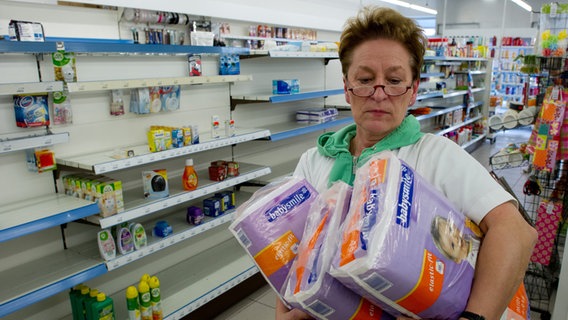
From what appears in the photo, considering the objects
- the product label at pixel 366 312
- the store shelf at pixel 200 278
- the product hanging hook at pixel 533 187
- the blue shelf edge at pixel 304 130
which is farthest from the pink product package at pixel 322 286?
the product hanging hook at pixel 533 187

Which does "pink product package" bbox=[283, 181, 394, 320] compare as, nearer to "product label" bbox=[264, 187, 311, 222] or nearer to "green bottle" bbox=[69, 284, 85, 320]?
"product label" bbox=[264, 187, 311, 222]

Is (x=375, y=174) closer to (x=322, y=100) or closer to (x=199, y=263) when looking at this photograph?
(x=199, y=263)

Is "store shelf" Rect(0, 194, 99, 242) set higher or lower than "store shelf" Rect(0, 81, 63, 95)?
lower

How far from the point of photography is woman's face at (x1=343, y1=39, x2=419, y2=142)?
1247 mm

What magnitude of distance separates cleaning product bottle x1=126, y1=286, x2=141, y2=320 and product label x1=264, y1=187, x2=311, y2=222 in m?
1.89

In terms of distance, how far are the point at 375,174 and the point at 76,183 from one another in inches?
83.8

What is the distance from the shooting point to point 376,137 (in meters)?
1.36

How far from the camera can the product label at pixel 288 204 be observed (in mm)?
1052

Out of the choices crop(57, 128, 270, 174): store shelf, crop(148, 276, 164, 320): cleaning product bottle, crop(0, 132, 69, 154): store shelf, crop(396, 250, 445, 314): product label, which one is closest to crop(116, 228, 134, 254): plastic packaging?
crop(148, 276, 164, 320): cleaning product bottle

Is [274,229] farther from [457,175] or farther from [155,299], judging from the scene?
[155,299]

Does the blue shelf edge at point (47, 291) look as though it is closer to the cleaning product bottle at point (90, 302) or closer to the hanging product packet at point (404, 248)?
the cleaning product bottle at point (90, 302)

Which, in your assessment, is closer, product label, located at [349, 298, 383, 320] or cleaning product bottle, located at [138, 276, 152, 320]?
product label, located at [349, 298, 383, 320]

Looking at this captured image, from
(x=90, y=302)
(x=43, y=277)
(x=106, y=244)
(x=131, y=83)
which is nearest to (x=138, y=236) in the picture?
(x=106, y=244)

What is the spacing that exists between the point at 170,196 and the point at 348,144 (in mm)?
1755
